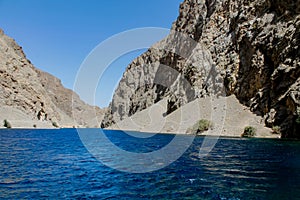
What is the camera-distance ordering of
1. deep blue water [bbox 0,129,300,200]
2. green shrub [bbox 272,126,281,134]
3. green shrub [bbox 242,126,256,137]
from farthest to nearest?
green shrub [bbox 242,126,256,137] < green shrub [bbox 272,126,281,134] < deep blue water [bbox 0,129,300,200]

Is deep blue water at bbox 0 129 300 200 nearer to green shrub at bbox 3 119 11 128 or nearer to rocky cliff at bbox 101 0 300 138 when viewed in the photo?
rocky cliff at bbox 101 0 300 138

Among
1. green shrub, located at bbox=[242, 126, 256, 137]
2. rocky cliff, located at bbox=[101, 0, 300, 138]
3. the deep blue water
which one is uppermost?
rocky cliff, located at bbox=[101, 0, 300, 138]

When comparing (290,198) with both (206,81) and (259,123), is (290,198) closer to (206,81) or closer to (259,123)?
(259,123)

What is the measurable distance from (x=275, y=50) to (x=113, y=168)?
224 feet

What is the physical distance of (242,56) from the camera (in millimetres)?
88875

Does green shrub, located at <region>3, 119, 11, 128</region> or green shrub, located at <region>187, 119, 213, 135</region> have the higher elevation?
green shrub, located at <region>187, 119, 213, 135</region>

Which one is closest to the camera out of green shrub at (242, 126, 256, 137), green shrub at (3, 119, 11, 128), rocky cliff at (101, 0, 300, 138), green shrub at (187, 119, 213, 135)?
green shrub at (242, 126, 256, 137)

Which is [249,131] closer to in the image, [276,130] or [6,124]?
[276,130]

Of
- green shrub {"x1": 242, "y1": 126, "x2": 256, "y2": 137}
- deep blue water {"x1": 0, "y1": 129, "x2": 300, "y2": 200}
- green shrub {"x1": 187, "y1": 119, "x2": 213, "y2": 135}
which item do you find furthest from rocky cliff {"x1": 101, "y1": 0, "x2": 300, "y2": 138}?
deep blue water {"x1": 0, "y1": 129, "x2": 300, "y2": 200}

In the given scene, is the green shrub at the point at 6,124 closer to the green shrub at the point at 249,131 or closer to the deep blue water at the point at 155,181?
the deep blue water at the point at 155,181

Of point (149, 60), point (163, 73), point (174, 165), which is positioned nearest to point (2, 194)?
point (174, 165)

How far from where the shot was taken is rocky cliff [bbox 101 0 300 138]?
213 feet

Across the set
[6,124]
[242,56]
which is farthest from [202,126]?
[6,124]

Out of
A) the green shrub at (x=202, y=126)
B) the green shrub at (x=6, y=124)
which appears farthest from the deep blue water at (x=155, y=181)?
the green shrub at (x=6, y=124)
